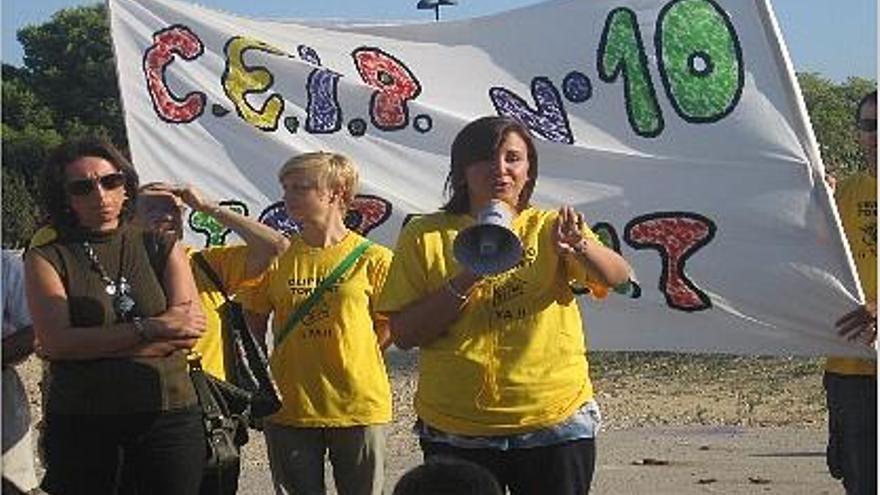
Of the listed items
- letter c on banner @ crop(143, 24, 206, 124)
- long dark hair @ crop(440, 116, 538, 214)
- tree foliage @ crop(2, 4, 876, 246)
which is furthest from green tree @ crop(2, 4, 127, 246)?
long dark hair @ crop(440, 116, 538, 214)

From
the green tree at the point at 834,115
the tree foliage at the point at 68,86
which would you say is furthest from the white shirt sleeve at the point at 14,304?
the tree foliage at the point at 68,86

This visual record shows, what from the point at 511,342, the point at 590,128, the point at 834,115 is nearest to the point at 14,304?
the point at 511,342

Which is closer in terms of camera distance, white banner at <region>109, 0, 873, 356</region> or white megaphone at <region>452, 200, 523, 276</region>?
white megaphone at <region>452, 200, 523, 276</region>

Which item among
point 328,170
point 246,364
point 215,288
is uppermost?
point 328,170

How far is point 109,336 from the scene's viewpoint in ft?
14.4

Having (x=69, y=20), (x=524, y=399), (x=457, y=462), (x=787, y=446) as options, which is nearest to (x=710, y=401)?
(x=787, y=446)

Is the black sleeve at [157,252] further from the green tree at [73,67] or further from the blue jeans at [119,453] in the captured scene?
the green tree at [73,67]

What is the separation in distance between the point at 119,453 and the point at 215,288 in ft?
3.08

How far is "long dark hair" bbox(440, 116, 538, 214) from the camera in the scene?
4.30 meters

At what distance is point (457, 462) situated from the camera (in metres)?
3.65

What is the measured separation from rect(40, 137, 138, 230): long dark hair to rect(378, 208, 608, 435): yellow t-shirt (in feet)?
2.78

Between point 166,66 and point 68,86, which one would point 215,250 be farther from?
point 68,86

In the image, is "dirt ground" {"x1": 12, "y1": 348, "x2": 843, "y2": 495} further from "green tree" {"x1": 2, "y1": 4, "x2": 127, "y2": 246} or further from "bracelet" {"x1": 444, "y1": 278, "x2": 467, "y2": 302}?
"green tree" {"x1": 2, "y1": 4, "x2": 127, "y2": 246}

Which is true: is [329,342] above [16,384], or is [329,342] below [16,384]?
below
